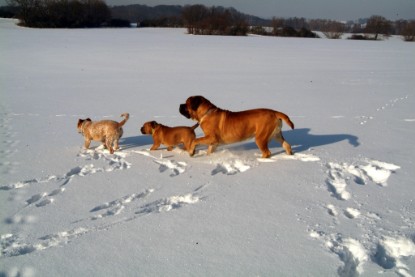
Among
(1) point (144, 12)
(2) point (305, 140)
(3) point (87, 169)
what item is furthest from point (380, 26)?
(1) point (144, 12)

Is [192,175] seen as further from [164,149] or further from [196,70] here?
[196,70]

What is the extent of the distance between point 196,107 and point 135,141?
1844 mm

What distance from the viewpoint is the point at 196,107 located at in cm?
600

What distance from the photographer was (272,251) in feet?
11.2

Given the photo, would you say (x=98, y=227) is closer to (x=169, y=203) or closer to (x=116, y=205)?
(x=116, y=205)

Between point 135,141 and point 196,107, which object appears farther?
point 135,141

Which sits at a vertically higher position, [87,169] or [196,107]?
[196,107]

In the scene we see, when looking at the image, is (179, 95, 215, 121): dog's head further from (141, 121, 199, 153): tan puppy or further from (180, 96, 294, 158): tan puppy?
(141, 121, 199, 153): tan puppy

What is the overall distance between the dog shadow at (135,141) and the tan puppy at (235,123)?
1359 mm

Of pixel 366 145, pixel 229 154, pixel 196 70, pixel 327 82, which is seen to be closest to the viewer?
pixel 229 154

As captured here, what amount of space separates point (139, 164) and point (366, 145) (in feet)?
13.8

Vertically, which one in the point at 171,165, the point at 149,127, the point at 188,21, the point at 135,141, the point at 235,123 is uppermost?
the point at 188,21

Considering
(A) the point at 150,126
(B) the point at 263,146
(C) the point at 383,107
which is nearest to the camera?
(B) the point at 263,146

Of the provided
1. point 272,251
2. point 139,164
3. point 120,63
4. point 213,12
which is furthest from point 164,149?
point 213,12
